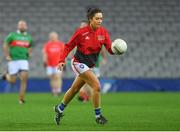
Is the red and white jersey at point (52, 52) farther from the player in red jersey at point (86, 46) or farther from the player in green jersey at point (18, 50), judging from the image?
the player in red jersey at point (86, 46)

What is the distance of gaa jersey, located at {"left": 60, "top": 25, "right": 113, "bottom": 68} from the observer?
13.5 meters

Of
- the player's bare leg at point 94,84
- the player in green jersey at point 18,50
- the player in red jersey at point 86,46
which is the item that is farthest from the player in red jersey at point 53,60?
the player's bare leg at point 94,84

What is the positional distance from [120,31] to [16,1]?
501cm

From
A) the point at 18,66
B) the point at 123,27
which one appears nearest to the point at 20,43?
the point at 18,66

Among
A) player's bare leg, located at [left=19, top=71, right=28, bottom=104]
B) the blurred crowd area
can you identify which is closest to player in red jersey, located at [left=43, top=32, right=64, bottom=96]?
the blurred crowd area

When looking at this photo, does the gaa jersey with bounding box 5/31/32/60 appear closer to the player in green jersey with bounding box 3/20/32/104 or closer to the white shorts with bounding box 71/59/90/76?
the player in green jersey with bounding box 3/20/32/104

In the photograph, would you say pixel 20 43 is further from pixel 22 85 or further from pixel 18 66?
pixel 22 85

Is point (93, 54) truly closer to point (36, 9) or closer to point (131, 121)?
point (131, 121)

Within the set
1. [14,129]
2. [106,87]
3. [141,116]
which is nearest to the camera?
[14,129]

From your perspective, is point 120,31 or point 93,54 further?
point 120,31

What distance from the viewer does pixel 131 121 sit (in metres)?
13.9

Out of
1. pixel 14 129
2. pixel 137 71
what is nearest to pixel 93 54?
pixel 14 129

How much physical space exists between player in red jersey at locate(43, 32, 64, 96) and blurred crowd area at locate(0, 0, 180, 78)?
313cm

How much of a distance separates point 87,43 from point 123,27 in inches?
789
